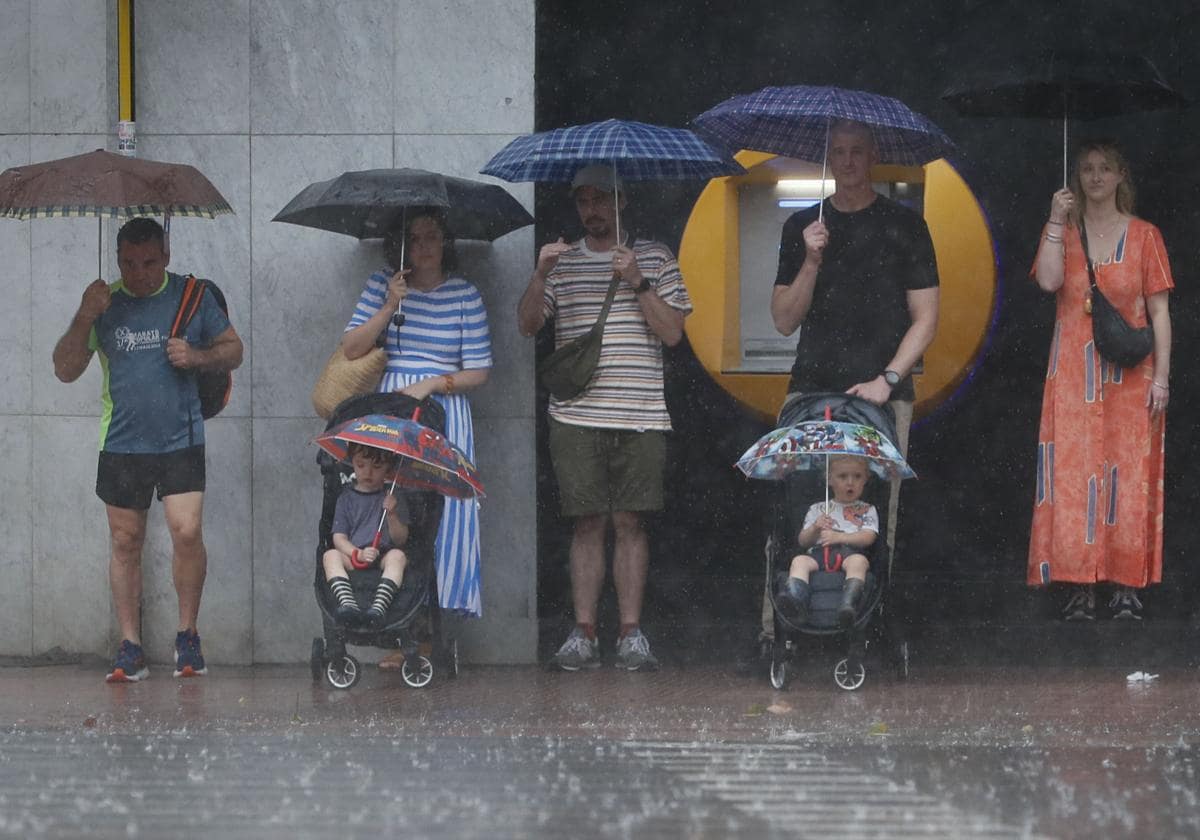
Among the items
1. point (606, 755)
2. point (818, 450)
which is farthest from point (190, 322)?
point (606, 755)

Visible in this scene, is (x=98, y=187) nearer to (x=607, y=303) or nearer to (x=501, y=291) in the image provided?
(x=501, y=291)

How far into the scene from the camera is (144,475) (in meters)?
9.18

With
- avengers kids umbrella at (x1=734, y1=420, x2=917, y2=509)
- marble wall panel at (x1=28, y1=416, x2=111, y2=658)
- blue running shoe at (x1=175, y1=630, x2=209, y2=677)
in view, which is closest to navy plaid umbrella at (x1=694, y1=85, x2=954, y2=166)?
avengers kids umbrella at (x1=734, y1=420, x2=917, y2=509)

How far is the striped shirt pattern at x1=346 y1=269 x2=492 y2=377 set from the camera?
933cm

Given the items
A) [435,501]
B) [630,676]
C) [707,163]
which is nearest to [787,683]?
[630,676]

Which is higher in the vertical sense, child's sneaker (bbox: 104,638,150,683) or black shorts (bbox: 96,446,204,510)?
black shorts (bbox: 96,446,204,510)

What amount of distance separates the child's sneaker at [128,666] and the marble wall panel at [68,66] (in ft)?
7.92

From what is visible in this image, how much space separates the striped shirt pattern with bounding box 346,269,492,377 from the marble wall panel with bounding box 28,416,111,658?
1575 millimetres

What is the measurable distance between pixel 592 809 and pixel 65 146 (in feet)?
16.3

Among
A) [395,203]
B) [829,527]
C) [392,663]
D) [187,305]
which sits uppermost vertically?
[395,203]

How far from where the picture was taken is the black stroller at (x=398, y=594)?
28.4 ft

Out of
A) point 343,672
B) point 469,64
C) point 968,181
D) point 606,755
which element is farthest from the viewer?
point 968,181

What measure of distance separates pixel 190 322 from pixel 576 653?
2.26 metres

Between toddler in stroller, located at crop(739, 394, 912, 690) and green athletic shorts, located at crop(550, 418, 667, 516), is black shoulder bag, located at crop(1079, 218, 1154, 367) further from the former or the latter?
green athletic shorts, located at crop(550, 418, 667, 516)
